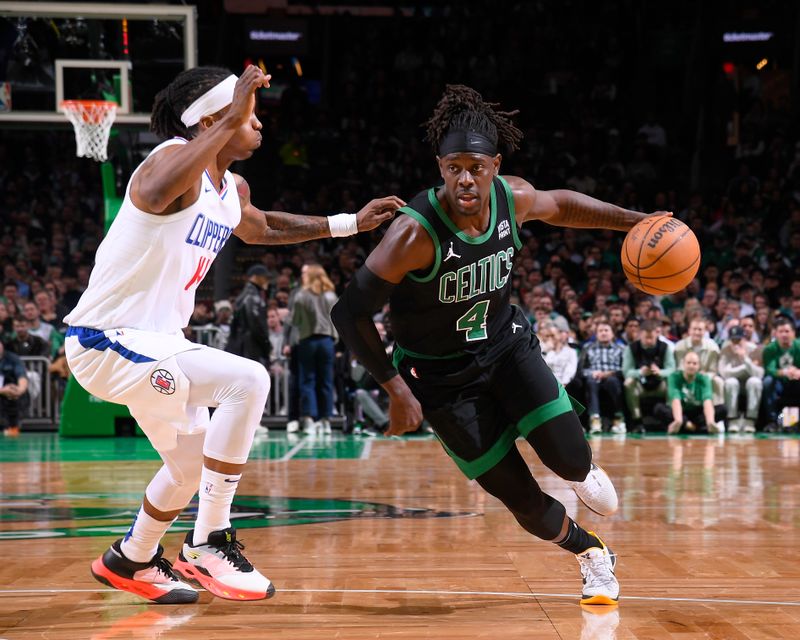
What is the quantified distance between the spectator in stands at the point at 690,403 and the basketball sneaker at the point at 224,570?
899 cm

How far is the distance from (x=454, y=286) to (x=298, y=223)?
89 cm

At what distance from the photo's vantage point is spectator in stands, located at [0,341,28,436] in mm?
12391

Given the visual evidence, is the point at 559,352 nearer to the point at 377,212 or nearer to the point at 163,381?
the point at 377,212

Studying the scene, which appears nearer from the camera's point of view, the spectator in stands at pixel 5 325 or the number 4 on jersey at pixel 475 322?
the number 4 on jersey at pixel 475 322

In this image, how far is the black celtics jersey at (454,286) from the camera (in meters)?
4.18

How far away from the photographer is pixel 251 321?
1172cm

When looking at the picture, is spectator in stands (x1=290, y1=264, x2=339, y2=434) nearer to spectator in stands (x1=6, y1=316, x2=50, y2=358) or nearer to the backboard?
the backboard

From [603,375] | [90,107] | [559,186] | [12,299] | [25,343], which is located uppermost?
[559,186]

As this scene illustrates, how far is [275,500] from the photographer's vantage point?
7082mm

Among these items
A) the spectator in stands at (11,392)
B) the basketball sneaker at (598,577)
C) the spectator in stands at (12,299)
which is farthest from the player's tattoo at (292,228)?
the spectator in stands at (12,299)

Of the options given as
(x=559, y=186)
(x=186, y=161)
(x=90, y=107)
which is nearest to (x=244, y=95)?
(x=186, y=161)

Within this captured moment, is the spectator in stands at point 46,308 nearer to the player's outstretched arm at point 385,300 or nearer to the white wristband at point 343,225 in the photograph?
the white wristband at point 343,225

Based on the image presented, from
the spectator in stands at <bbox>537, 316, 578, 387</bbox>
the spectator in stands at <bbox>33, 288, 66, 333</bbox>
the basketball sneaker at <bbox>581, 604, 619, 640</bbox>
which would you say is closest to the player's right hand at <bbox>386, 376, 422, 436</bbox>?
the basketball sneaker at <bbox>581, 604, 619, 640</bbox>

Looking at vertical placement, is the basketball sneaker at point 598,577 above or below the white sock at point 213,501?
below
